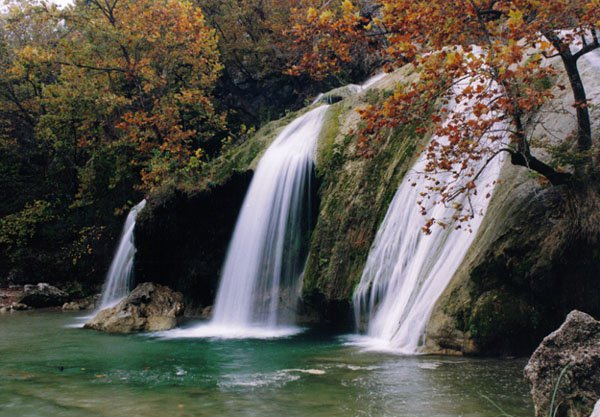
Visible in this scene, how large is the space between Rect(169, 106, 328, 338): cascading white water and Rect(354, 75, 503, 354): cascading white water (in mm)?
2476

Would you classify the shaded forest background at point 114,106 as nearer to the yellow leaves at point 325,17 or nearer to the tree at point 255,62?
the tree at point 255,62

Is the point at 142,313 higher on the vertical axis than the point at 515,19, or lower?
lower

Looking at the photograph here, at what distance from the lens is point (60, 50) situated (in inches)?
894

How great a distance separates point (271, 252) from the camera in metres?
12.0

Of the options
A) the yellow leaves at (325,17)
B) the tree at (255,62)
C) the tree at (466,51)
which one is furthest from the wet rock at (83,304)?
the yellow leaves at (325,17)

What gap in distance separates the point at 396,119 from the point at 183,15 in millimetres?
13853

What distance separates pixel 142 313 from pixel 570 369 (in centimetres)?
960

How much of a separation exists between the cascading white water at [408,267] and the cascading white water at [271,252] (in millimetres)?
2476

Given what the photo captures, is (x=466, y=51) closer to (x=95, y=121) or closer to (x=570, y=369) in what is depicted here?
(x=570, y=369)

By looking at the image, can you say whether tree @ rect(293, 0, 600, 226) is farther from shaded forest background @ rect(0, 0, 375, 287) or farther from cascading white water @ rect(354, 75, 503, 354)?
shaded forest background @ rect(0, 0, 375, 287)

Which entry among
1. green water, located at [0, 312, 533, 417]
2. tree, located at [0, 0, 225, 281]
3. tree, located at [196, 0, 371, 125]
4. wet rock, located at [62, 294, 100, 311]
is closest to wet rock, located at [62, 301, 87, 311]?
wet rock, located at [62, 294, 100, 311]

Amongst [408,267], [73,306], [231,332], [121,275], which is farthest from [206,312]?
[408,267]

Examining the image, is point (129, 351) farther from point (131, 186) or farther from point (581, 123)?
point (131, 186)

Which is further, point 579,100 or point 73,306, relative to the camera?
point 73,306
